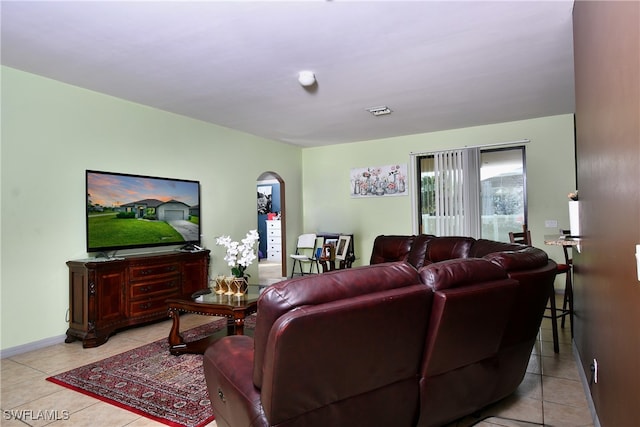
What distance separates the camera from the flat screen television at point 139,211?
392 cm

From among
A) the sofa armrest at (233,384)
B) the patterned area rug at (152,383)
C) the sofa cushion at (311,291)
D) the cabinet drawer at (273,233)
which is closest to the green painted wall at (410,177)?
the cabinet drawer at (273,233)

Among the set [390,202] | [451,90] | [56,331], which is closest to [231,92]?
[451,90]

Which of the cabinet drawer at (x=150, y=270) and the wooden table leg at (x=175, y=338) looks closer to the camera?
the wooden table leg at (x=175, y=338)

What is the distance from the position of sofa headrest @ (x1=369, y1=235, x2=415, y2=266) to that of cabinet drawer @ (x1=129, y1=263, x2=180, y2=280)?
2.36 metres

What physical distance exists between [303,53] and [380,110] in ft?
6.41

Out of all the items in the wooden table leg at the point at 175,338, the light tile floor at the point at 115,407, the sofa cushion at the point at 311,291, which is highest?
the sofa cushion at the point at 311,291

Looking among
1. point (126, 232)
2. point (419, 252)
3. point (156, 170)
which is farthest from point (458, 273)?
point (156, 170)

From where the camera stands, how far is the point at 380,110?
15.9 ft

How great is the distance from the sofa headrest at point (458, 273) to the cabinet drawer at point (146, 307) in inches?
132

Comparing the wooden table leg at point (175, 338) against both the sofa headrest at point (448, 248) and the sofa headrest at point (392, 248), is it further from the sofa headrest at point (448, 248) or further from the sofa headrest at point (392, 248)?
the sofa headrest at point (448, 248)

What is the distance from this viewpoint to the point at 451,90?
4125mm

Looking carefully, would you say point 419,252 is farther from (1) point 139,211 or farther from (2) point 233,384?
(1) point 139,211

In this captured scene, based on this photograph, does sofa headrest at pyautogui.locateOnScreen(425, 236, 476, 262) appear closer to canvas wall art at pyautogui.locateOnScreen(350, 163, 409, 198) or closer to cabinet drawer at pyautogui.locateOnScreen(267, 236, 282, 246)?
canvas wall art at pyautogui.locateOnScreen(350, 163, 409, 198)

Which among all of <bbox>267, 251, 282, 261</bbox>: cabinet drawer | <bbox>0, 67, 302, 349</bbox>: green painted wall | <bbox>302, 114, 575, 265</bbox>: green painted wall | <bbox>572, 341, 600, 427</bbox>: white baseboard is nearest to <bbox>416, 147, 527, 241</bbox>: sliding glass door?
<bbox>302, 114, 575, 265</bbox>: green painted wall
